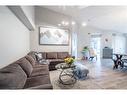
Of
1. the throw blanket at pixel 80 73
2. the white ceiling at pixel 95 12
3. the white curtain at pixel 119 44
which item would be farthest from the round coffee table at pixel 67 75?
the white curtain at pixel 119 44

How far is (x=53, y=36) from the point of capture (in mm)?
6434

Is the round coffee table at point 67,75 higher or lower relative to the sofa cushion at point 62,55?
lower

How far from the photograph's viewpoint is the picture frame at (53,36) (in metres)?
6.31

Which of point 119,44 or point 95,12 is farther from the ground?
point 95,12

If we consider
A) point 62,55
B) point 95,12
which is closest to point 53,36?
point 62,55

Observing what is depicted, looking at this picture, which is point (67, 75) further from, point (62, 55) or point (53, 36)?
point (53, 36)

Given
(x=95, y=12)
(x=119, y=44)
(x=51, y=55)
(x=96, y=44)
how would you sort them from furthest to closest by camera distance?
1. (x=119, y=44)
2. (x=96, y=44)
3. (x=51, y=55)
4. (x=95, y=12)

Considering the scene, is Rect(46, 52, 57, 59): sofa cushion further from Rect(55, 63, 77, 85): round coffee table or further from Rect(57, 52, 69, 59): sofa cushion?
Rect(55, 63, 77, 85): round coffee table

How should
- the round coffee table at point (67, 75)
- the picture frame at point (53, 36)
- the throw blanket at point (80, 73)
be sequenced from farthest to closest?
the picture frame at point (53, 36), the throw blanket at point (80, 73), the round coffee table at point (67, 75)

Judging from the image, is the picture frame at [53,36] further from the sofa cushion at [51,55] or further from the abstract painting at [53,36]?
the sofa cushion at [51,55]

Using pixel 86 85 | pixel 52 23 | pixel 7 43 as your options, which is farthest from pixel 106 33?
pixel 7 43

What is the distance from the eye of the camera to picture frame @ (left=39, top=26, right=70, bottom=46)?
6.31m
